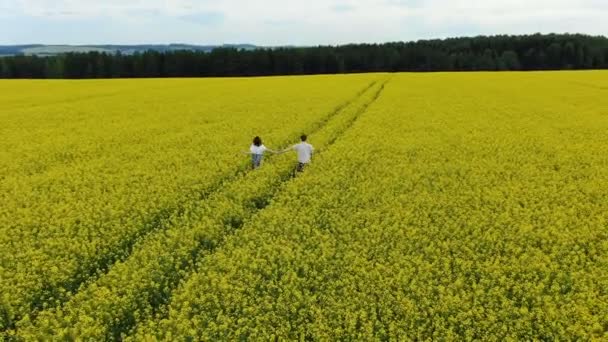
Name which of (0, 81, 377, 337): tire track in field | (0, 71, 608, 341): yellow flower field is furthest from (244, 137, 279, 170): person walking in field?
(0, 81, 377, 337): tire track in field

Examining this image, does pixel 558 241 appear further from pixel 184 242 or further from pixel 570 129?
pixel 570 129

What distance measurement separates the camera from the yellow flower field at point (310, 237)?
8.51m

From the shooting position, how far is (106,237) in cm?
1201

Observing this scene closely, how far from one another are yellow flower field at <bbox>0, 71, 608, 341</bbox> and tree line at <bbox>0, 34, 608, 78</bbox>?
82.6m

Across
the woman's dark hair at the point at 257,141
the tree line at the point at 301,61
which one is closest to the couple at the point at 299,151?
the woman's dark hair at the point at 257,141

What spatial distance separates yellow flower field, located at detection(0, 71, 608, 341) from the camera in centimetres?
851

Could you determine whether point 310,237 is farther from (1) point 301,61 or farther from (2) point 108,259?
(1) point 301,61

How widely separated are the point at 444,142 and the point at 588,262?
42.6ft

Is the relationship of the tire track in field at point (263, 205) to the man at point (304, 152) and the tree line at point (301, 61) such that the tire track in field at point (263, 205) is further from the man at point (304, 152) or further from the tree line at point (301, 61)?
the tree line at point (301, 61)

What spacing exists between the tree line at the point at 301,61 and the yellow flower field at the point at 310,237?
82618 mm

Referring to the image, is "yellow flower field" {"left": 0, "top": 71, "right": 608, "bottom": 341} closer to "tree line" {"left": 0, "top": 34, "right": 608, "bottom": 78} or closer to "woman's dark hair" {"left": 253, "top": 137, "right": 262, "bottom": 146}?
"woman's dark hair" {"left": 253, "top": 137, "right": 262, "bottom": 146}

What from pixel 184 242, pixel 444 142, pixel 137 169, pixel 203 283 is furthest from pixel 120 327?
pixel 444 142

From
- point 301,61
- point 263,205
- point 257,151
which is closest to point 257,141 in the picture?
point 257,151

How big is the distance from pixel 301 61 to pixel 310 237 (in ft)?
321
